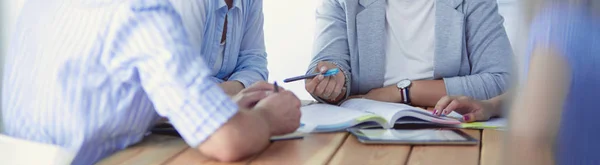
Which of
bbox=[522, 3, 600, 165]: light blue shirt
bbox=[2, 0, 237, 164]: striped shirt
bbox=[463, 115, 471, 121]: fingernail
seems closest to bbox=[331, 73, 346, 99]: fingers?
bbox=[463, 115, 471, 121]: fingernail

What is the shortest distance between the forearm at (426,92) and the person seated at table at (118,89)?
0.64 metres

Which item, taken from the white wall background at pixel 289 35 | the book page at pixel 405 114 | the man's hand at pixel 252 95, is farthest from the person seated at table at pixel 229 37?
the white wall background at pixel 289 35

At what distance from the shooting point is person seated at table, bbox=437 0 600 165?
356 millimetres

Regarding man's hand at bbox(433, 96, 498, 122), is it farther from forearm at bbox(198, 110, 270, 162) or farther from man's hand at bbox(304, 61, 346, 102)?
forearm at bbox(198, 110, 270, 162)

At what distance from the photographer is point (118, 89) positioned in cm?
92

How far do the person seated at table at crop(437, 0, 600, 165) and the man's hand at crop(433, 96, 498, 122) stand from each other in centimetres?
88

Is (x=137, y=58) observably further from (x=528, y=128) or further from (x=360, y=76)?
(x=360, y=76)

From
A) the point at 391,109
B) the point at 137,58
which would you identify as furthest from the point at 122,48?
the point at 391,109

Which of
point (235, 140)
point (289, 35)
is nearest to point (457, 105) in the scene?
point (235, 140)

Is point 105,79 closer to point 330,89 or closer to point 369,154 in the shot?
point 369,154

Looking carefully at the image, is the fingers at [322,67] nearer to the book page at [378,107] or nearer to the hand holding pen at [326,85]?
the hand holding pen at [326,85]

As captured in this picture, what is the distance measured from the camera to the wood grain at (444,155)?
880 mm

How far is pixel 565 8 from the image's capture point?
0.34 m

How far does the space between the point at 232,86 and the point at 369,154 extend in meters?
0.54
